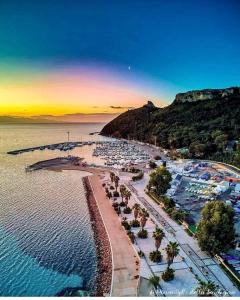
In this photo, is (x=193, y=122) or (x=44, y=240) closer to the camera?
(x=44, y=240)

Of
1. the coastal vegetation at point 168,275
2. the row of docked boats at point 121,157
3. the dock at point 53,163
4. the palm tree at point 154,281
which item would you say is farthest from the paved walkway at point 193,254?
the dock at point 53,163

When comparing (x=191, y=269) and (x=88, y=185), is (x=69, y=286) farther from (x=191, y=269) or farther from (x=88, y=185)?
(x=88, y=185)

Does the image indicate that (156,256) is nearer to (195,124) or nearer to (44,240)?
(44,240)

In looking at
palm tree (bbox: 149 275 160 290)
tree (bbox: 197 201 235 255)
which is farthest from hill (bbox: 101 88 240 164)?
palm tree (bbox: 149 275 160 290)

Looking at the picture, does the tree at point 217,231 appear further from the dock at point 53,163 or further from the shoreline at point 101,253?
the dock at point 53,163

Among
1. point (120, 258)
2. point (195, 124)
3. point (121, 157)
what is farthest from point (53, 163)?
point (120, 258)

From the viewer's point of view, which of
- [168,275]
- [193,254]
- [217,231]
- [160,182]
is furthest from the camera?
[160,182]
